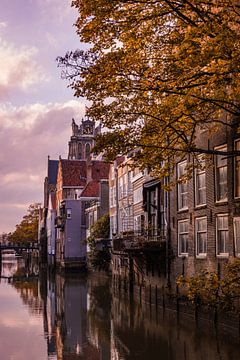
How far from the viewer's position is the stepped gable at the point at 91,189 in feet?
240

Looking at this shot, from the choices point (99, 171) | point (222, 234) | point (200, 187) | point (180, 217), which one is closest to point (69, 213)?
point (99, 171)

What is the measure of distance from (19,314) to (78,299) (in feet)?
32.1

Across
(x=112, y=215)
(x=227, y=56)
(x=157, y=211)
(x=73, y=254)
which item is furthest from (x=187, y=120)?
(x=73, y=254)

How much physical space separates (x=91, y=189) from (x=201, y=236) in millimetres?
48244

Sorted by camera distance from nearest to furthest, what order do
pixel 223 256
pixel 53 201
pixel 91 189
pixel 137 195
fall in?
pixel 223 256
pixel 137 195
pixel 91 189
pixel 53 201

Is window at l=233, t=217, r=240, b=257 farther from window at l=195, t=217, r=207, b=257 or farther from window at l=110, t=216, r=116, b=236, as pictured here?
window at l=110, t=216, r=116, b=236

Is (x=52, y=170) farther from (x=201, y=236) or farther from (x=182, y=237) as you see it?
(x=201, y=236)

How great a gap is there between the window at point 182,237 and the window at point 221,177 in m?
4.51

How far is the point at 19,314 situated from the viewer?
31891 millimetres

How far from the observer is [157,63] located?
13.3 metres

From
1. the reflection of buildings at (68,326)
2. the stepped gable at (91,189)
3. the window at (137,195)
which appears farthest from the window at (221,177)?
the stepped gable at (91,189)

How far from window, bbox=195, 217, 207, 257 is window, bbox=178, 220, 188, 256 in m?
1.61

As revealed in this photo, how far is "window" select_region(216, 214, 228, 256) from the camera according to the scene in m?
23.5

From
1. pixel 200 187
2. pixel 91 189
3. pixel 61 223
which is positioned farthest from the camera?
pixel 61 223
